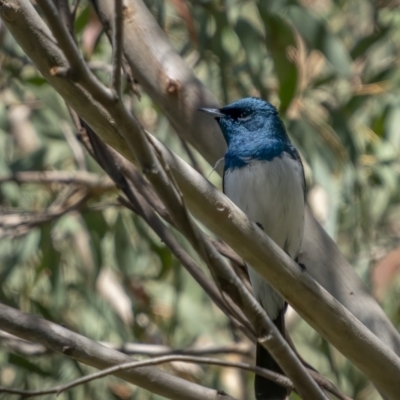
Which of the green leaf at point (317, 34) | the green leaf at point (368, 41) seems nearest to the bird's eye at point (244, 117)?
the green leaf at point (317, 34)

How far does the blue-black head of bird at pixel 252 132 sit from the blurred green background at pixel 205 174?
0.29 ft

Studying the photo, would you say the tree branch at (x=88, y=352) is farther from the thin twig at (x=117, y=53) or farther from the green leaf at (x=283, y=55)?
the green leaf at (x=283, y=55)

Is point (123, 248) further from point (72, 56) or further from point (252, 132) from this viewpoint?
point (72, 56)

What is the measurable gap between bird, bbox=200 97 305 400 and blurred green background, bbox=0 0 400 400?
0.23 metres

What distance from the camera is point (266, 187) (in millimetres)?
2805

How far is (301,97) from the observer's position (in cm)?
374

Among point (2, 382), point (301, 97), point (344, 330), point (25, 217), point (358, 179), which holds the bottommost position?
point (344, 330)

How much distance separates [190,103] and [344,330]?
0.83 m

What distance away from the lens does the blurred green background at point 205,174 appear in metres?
3.27

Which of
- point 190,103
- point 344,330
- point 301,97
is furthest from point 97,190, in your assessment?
point 344,330

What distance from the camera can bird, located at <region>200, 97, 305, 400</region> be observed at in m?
2.80

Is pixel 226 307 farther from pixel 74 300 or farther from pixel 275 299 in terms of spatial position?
pixel 74 300

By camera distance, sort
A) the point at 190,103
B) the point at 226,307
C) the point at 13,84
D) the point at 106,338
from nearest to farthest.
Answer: the point at 226,307 < the point at 190,103 < the point at 106,338 < the point at 13,84

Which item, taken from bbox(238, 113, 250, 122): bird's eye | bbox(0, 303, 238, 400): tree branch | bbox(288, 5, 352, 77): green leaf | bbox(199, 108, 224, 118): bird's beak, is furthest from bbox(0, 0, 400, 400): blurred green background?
bbox(0, 303, 238, 400): tree branch
